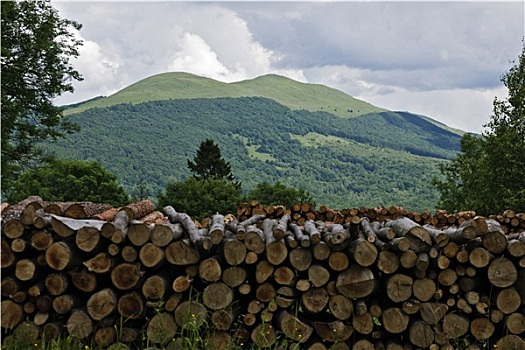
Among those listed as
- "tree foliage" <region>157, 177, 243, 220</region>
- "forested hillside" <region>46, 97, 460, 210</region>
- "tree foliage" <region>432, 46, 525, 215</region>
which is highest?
"tree foliage" <region>432, 46, 525, 215</region>

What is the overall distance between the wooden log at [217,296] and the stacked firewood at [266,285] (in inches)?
0.4

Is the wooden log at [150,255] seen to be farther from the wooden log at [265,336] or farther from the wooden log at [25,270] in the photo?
the wooden log at [265,336]

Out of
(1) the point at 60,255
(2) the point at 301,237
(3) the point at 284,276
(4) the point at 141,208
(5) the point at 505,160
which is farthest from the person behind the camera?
(5) the point at 505,160

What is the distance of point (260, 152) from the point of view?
16975 centimetres

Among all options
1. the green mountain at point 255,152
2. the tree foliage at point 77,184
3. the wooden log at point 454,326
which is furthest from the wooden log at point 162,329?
the green mountain at point 255,152

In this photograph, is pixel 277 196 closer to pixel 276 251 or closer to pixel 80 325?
pixel 276 251

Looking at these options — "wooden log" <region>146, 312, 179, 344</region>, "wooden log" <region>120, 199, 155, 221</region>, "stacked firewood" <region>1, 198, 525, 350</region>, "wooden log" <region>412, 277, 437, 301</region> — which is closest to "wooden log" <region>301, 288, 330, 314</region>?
"stacked firewood" <region>1, 198, 525, 350</region>

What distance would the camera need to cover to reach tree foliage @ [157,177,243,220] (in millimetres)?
45706

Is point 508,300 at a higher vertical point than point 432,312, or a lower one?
higher

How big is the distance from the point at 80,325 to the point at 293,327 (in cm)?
212

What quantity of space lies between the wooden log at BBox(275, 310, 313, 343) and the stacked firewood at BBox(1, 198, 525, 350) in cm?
1

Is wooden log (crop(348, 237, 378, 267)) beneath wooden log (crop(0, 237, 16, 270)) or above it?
above

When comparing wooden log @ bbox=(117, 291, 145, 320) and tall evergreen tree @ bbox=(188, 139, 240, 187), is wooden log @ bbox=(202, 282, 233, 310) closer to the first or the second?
wooden log @ bbox=(117, 291, 145, 320)

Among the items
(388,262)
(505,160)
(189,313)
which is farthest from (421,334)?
(505,160)
